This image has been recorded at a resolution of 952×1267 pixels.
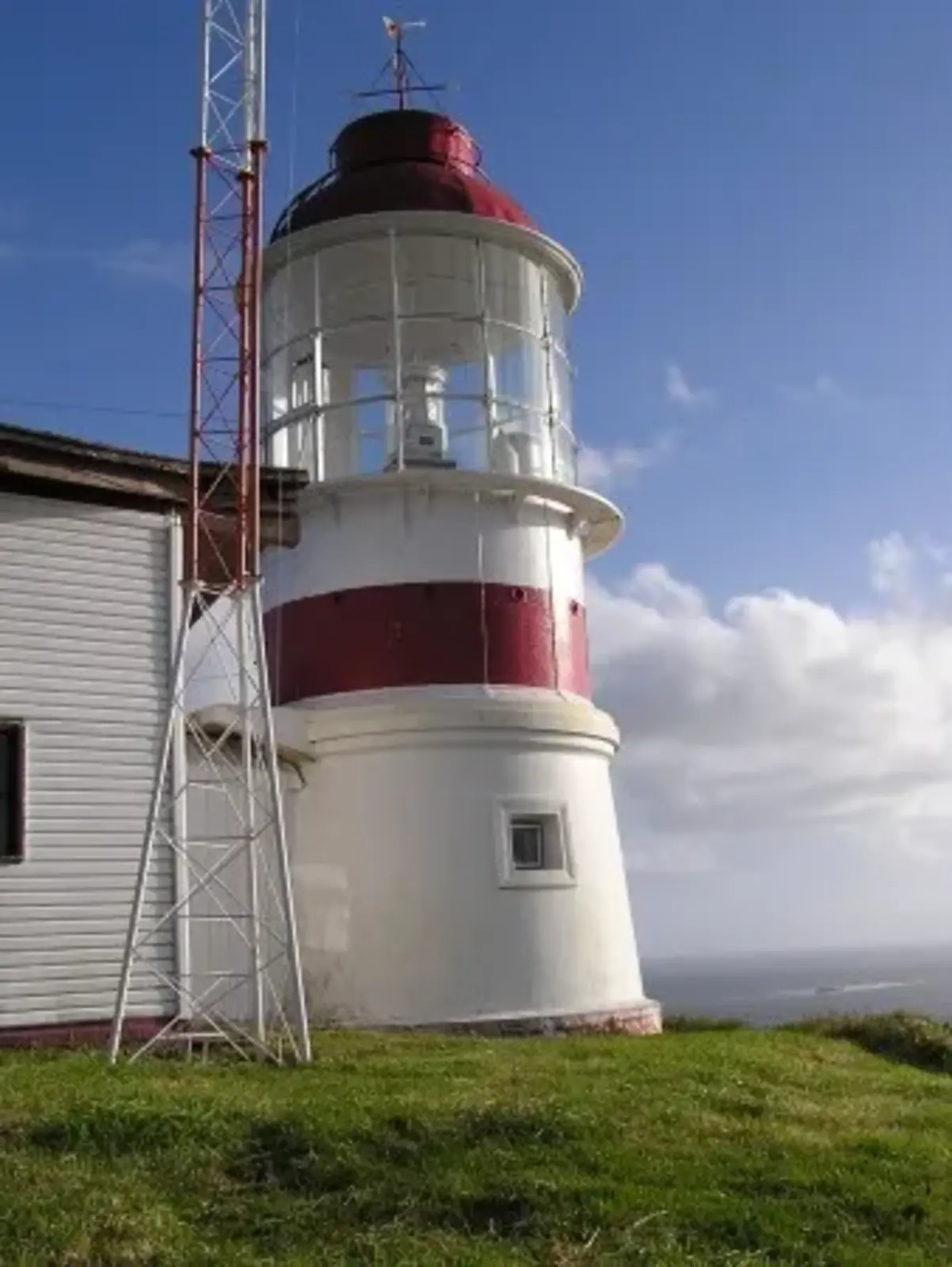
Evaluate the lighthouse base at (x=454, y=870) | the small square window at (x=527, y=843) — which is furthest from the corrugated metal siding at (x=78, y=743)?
the small square window at (x=527, y=843)

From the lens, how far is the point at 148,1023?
15.0 m

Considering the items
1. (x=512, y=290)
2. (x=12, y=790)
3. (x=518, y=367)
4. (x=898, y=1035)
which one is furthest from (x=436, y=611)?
(x=898, y=1035)

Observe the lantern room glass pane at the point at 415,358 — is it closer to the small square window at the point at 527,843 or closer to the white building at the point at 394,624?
the white building at the point at 394,624

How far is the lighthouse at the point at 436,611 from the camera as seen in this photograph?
18.2 metres

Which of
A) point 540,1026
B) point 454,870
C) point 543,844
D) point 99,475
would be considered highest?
point 99,475

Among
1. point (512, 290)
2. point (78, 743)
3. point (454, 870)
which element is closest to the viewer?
point (78, 743)

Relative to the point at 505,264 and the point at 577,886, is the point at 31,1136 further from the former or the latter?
the point at 505,264

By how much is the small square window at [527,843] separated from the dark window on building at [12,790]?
5906 millimetres

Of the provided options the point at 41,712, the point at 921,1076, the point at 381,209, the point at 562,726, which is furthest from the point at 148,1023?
the point at 381,209

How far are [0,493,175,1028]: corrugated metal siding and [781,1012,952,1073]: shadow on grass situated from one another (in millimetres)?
8233

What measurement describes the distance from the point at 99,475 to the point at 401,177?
6974 millimetres

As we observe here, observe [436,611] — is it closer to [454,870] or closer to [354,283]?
[454,870]

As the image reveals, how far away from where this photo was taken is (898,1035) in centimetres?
1858

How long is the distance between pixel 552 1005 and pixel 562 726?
3190mm
